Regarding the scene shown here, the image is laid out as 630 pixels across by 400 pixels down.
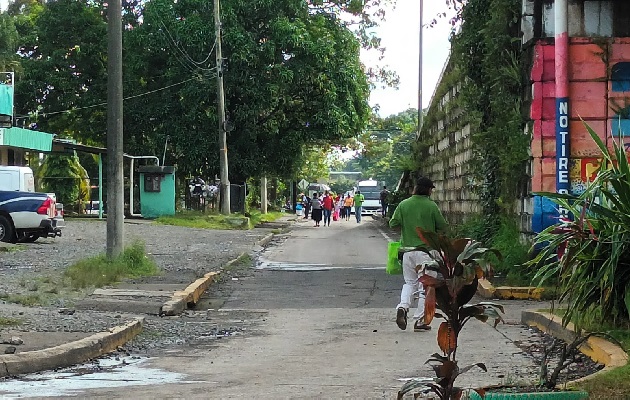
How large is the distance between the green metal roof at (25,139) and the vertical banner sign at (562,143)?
2361cm

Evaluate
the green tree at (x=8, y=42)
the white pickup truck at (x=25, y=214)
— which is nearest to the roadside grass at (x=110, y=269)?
the white pickup truck at (x=25, y=214)

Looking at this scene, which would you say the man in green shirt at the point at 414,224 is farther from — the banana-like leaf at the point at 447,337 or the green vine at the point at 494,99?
the banana-like leaf at the point at 447,337

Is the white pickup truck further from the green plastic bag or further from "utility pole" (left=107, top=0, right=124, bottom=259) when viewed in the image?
the green plastic bag

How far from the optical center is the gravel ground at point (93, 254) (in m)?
10.4

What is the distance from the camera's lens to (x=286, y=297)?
14344 millimetres

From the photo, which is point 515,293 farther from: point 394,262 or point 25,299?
point 25,299

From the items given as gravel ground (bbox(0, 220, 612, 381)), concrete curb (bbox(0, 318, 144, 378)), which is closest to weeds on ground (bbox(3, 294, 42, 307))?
gravel ground (bbox(0, 220, 612, 381))

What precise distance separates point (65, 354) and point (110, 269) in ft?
23.2

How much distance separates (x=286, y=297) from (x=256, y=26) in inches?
1070

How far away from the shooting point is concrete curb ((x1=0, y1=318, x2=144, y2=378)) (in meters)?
7.70

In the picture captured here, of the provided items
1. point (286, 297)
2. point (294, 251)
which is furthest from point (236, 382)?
point (294, 251)

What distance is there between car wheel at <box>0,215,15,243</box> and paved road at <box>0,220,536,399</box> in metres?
8.74

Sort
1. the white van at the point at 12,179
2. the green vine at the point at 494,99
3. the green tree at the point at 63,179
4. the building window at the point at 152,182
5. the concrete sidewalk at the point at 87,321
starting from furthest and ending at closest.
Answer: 1. the green tree at the point at 63,179
2. the building window at the point at 152,182
3. the white van at the point at 12,179
4. the green vine at the point at 494,99
5. the concrete sidewalk at the point at 87,321

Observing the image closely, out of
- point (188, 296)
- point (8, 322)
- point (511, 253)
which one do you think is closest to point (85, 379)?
point (8, 322)
